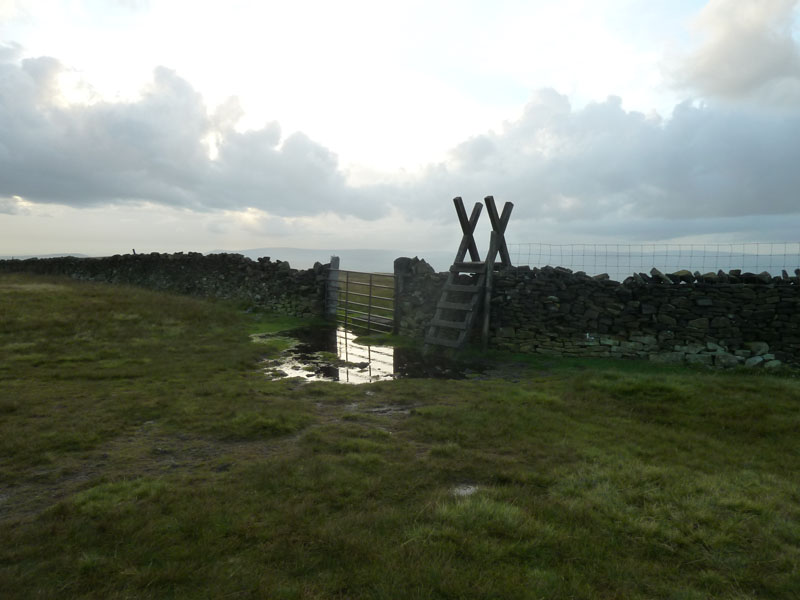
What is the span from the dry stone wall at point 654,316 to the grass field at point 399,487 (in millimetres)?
1144

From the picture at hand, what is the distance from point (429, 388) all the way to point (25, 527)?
5.53 m

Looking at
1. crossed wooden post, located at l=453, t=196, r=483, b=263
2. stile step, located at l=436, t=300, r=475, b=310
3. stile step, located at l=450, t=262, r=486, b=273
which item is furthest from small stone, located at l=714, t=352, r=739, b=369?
crossed wooden post, located at l=453, t=196, r=483, b=263

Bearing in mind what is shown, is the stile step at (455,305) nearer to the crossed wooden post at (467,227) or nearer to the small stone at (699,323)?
the crossed wooden post at (467,227)

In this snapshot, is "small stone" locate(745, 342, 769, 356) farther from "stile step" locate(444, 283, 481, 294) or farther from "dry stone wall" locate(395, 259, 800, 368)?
"stile step" locate(444, 283, 481, 294)

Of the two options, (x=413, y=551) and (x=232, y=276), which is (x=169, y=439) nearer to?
(x=413, y=551)

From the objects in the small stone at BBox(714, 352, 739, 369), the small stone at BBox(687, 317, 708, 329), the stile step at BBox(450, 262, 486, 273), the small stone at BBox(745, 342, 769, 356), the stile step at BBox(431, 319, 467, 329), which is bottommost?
the small stone at BBox(714, 352, 739, 369)

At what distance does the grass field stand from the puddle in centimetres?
86

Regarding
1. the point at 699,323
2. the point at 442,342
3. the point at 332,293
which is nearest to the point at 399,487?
the point at 442,342

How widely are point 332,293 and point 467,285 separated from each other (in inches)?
247

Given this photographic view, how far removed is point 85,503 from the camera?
3924 mm

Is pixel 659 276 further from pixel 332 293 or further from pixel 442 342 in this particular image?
pixel 332 293

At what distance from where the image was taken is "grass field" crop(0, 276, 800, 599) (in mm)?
3084

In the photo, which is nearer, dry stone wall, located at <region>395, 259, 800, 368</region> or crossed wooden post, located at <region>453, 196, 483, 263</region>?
dry stone wall, located at <region>395, 259, 800, 368</region>

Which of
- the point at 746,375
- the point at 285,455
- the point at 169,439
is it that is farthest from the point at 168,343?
the point at 746,375
